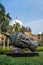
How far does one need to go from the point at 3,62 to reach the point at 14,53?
46.3ft

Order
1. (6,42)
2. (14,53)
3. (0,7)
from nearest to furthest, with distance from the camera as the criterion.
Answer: (14,53) → (0,7) → (6,42)

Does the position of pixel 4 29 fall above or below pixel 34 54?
above

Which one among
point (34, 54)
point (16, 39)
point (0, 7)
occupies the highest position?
point (0, 7)

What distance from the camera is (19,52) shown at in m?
21.0

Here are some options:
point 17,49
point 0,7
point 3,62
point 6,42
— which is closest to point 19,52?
point 17,49

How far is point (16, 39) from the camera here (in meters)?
21.4

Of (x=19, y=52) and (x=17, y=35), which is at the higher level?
(x=17, y=35)

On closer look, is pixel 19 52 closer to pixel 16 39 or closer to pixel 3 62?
pixel 16 39

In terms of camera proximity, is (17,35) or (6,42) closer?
(17,35)

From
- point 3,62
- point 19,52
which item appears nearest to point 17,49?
point 19,52

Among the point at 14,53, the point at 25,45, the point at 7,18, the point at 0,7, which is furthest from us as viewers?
the point at 7,18

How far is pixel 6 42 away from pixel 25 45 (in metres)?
30.4

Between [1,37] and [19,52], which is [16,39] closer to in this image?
[19,52]

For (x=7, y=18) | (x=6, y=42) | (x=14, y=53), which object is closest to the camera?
(x=14, y=53)
